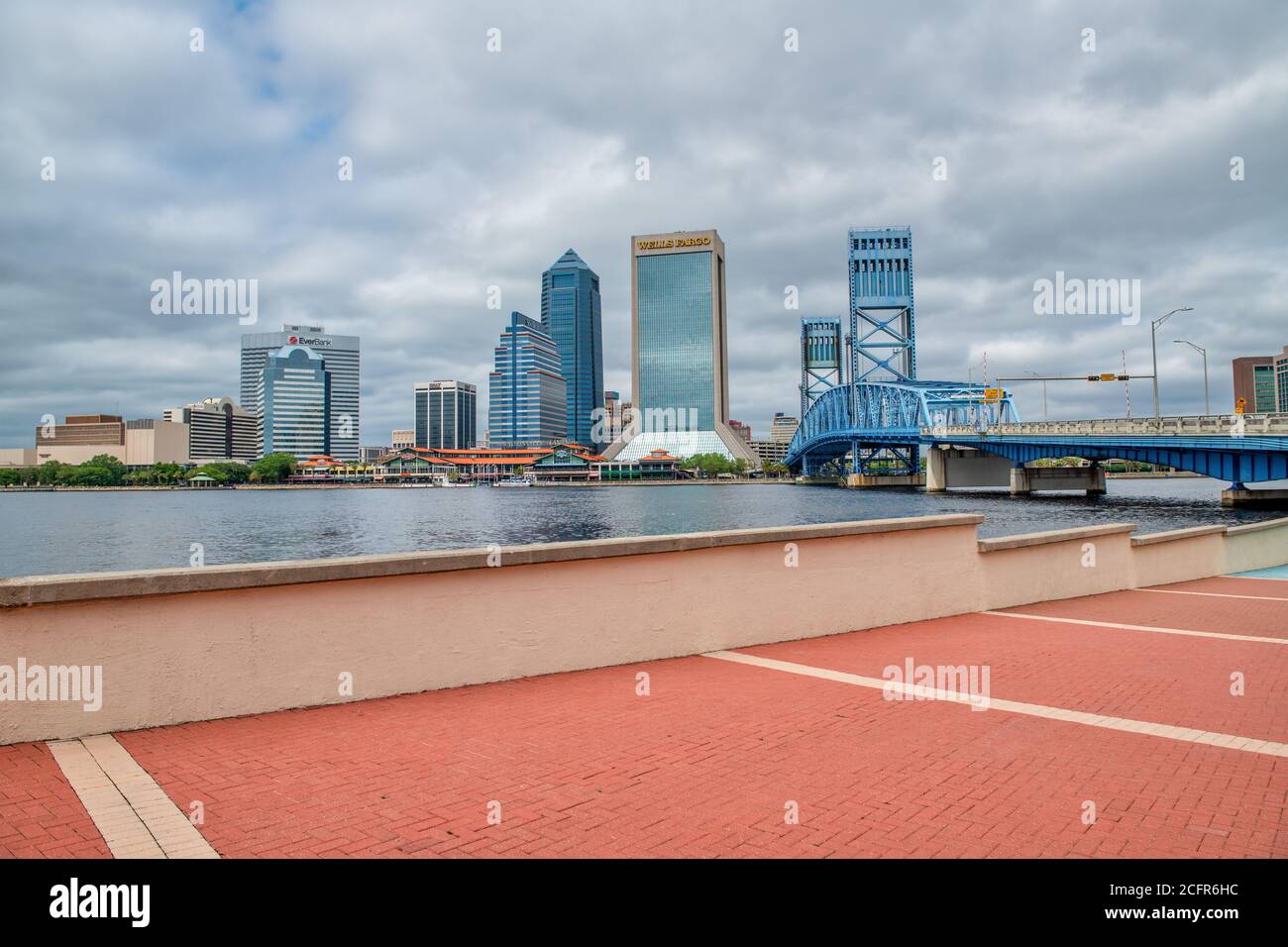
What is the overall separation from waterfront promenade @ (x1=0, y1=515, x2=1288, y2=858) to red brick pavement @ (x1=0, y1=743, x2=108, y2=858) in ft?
0.06

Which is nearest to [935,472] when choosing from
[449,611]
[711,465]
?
[711,465]

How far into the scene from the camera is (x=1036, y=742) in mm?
5523

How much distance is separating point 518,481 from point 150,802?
183m

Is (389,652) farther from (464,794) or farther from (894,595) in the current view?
(894,595)

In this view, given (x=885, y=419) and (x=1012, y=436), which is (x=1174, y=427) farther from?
(x=885, y=419)

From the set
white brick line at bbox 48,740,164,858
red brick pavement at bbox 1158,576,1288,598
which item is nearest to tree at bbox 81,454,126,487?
white brick line at bbox 48,740,164,858

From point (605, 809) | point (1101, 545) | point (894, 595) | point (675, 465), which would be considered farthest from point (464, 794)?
Result: point (675, 465)

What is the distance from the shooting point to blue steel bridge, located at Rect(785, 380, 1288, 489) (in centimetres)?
4878

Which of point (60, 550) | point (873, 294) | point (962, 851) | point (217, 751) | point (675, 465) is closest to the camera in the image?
point (962, 851)

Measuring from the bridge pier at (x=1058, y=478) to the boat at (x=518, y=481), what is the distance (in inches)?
4265

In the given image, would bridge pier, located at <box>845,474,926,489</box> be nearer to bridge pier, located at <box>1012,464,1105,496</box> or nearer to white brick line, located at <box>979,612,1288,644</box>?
bridge pier, located at <box>1012,464,1105,496</box>

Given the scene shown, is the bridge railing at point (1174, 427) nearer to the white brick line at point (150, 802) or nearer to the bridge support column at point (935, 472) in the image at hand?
the bridge support column at point (935, 472)

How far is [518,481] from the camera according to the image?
18575 cm
